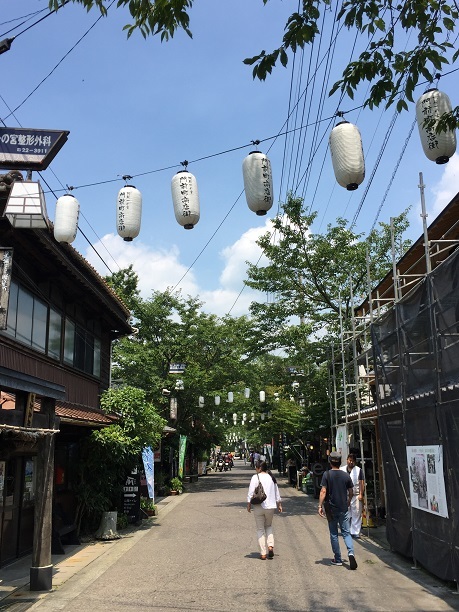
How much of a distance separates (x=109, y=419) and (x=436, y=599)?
8783 millimetres

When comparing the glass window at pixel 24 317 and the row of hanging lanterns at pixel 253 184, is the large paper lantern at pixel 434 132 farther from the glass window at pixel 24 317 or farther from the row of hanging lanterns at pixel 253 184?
the glass window at pixel 24 317

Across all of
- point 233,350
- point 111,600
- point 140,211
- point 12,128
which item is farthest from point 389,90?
point 233,350

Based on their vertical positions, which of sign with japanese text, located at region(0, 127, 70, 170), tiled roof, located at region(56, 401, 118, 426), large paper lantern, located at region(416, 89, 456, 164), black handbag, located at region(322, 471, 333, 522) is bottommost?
black handbag, located at region(322, 471, 333, 522)

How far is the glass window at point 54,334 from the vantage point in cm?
1188

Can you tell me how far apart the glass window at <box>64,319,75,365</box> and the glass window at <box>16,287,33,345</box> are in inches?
88.8

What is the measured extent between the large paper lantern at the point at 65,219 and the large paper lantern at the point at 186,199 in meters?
1.63

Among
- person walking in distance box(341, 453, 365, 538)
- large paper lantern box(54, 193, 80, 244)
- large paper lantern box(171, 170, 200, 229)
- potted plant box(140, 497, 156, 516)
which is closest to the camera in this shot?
large paper lantern box(171, 170, 200, 229)

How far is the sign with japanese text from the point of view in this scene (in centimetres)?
869

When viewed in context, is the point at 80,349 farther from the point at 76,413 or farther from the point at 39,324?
the point at 39,324

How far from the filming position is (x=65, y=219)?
8.65m

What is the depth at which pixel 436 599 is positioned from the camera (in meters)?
6.83

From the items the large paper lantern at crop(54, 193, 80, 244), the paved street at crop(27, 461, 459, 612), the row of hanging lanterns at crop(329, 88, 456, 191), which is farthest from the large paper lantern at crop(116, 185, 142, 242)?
the paved street at crop(27, 461, 459, 612)

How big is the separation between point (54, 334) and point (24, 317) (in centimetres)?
188

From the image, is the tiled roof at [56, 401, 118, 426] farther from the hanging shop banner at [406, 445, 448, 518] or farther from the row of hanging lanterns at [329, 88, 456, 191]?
the row of hanging lanterns at [329, 88, 456, 191]
